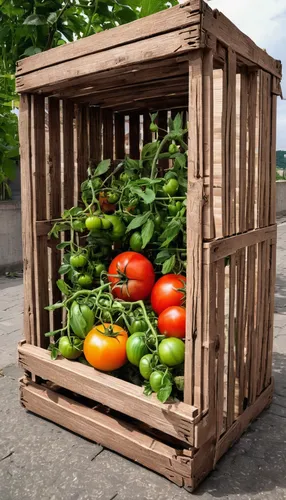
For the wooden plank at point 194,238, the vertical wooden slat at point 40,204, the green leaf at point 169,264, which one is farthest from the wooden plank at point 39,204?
the wooden plank at point 194,238

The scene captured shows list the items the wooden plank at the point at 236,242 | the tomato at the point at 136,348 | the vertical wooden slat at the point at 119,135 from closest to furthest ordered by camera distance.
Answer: the wooden plank at the point at 236,242 < the tomato at the point at 136,348 < the vertical wooden slat at the point at 119,135

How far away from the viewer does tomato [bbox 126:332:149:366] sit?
78.4 inches

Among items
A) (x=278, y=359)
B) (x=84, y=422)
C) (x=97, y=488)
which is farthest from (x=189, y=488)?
(x=278, y=359)

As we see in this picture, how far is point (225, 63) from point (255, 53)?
32cm

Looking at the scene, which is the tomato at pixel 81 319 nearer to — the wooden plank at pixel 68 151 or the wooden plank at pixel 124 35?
the wooden plank at pixel 68 151

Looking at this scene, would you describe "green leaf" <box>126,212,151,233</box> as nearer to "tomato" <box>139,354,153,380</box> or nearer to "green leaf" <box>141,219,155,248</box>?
"green leaf" <box>141,219,155,248</box>

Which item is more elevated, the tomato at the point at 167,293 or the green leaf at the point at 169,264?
the green leaf at the point at 169,264

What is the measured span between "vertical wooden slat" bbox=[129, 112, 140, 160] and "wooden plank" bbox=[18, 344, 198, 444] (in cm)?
135

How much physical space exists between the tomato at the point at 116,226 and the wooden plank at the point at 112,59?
662mm

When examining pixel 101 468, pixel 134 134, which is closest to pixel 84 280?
pixel 101 468

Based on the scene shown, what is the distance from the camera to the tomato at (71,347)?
7.35 ft

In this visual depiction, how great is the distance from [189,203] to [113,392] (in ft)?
2.98

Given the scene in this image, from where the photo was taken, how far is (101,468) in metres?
2.00

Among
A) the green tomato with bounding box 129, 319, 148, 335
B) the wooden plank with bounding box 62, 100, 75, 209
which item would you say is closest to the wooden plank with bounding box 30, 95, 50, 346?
the wooden plank with bounding box 62, 100, 75, 209
